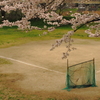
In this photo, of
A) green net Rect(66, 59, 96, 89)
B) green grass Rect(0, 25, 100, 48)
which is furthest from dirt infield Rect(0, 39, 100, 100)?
green grass Rect(0, 25, 100, 48)

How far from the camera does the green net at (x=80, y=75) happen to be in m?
11.2

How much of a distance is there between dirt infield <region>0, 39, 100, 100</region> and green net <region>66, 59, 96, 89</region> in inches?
12.6

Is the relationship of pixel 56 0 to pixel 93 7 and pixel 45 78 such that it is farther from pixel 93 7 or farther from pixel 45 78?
pixel 93 7

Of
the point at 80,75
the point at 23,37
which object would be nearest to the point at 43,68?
the point at 80,75

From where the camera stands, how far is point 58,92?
11031mm

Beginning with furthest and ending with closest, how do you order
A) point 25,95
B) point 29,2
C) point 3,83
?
point 3,83, point 25,95, point 29,2

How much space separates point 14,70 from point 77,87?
502 cm

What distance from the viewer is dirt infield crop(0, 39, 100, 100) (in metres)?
11.2

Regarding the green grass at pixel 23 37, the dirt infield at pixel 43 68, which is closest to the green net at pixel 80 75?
the dirt infield at pixel 43 68

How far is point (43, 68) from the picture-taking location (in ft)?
50.3

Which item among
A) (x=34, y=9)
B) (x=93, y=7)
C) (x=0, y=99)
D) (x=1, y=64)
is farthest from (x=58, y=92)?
(x=93, y=7)

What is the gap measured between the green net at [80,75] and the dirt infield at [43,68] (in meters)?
0.32

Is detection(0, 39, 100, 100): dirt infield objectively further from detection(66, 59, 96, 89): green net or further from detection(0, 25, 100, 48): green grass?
detection(0, 25, 100, 48): green grass

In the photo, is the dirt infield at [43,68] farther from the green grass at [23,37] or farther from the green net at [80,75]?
the green grass at [23,37]
